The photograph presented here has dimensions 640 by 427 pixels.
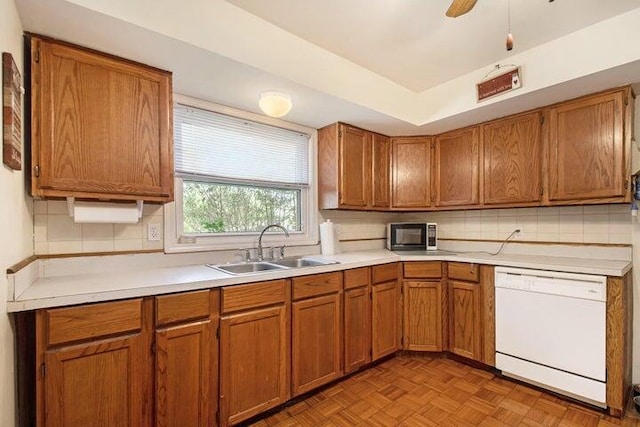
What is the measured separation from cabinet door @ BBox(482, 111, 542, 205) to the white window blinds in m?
1.63

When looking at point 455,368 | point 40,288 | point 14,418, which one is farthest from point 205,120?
point 455,368

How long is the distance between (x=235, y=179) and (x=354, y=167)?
1.08 metres

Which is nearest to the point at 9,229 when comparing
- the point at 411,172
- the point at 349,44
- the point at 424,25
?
the point at 349,44

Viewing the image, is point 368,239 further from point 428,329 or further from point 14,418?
point 14,418

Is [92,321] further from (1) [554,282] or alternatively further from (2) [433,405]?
(1) [554,282]

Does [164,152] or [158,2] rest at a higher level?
[158,2]

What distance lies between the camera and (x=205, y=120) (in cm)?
227

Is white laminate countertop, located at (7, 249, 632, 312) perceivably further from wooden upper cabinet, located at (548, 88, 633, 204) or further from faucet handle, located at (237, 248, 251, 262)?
wooden upper cabinet, located at (548, 88, 633, 204)

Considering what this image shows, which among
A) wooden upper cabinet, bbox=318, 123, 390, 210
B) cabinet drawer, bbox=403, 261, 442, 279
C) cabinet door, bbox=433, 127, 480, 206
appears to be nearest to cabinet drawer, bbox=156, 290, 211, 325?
wooden upper cabinet, bbox=318, 123, 390, 210

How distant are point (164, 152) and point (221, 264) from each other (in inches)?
34.0

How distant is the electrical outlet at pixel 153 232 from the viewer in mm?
1981

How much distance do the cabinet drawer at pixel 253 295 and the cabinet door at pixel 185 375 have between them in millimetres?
154

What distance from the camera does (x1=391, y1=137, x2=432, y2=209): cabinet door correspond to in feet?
10.2

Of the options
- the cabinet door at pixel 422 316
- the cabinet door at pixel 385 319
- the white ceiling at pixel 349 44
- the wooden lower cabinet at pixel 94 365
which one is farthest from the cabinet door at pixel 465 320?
the wooden lower cabinet at pixel 94 365
